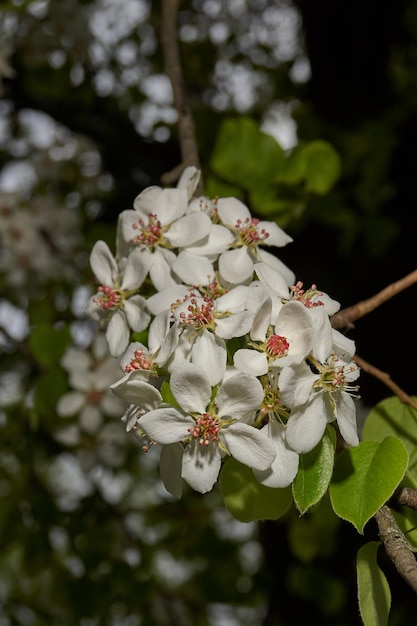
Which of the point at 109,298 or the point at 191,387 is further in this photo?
the point at 109,298

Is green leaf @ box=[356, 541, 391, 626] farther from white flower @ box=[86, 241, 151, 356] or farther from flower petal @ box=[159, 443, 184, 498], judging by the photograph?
white flower @ box=[86, 241, 151, 356]

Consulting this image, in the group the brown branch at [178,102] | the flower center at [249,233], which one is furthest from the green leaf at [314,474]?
the brown branch at [178,102]

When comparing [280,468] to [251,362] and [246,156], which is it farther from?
[246,156]

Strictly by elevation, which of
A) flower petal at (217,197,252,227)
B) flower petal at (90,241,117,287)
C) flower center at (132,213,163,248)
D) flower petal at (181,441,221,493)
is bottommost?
flower petal at (181,441,221,493)

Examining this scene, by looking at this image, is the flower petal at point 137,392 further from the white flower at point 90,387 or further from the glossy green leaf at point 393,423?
the white flower at point 90,387

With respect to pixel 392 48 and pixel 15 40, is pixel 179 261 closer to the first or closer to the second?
pixel 392 48

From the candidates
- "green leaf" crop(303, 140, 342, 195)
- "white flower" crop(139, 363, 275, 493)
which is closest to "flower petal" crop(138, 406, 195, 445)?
"white flower" crop(139, 363, 275, 493)

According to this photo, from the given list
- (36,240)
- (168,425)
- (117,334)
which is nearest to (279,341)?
(168,425)
